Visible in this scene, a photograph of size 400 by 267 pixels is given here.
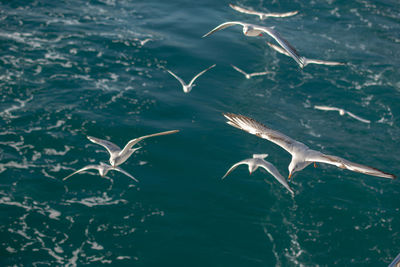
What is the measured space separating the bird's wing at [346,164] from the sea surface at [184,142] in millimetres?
8571

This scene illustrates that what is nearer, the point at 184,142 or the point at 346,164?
the point at 346,164

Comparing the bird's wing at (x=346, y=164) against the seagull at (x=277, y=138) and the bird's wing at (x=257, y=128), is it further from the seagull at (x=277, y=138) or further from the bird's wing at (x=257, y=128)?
the bird's wing at (x=257, y=128)

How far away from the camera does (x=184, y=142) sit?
30125 mm

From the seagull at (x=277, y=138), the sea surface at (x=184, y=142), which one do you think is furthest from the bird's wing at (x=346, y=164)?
the sea surface at (x=184, y=142)

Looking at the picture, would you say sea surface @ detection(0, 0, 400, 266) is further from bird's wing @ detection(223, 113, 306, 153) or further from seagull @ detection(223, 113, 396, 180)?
bird's wing @ detection(223, 113, 306, 153)

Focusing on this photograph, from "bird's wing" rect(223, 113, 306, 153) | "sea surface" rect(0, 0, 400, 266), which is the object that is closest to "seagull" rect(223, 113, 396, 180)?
"bird's wing" rect(223, 113, 306, 153)

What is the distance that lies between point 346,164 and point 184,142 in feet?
56.0

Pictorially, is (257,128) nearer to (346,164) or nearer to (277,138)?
(277,138)

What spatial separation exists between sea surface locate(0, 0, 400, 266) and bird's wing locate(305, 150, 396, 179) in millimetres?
8571

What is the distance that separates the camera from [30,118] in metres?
31.2

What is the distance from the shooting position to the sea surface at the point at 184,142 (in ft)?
75.5

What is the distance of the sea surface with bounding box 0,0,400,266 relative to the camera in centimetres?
2302

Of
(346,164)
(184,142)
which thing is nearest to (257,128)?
(346,164)

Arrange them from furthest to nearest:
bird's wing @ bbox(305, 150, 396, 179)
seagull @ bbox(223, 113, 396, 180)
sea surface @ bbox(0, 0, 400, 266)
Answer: sea surface @ bbox(0, 0, 400, 266)
seagull @ bbox(223, 113, 396, 180)
bird's wing @ bbox(305, 150, 396, 179)
